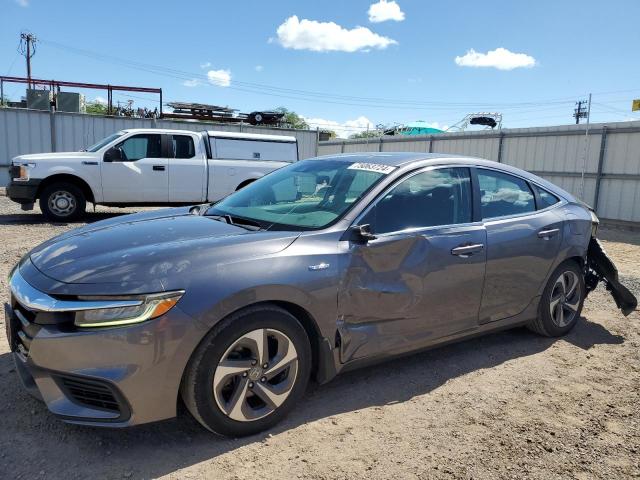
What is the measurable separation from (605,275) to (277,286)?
11.7ft

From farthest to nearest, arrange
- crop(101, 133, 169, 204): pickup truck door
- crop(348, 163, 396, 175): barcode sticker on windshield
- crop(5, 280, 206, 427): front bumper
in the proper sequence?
crop(101, 133, 169, 204): pickup truck door
crop(348, 163, 396, 175): barcode sticker on windshield
crop(5, 280, 206, 427): front bumper

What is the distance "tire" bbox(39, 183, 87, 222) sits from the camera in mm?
9758

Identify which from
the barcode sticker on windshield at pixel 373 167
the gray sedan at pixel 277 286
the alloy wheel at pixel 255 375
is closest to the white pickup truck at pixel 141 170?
the gray sedan at pixel 277 286

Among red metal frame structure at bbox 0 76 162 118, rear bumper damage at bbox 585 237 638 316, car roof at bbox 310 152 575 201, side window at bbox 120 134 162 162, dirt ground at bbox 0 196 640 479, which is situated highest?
red metal frame structure at bbox 0 76 162 118

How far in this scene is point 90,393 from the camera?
2.43 m

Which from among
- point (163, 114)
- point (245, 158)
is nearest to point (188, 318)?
point (245, 158)

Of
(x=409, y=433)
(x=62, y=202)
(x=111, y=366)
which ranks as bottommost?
(x=409, y=433)

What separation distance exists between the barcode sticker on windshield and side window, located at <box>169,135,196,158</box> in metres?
7.83

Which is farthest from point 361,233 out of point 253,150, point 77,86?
point 77,86

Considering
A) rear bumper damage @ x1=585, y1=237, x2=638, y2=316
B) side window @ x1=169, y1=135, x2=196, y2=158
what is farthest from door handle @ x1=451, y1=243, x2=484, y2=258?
side window @ x1=169, y1=135, x2=196, y2=158

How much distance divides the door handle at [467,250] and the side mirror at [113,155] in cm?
845

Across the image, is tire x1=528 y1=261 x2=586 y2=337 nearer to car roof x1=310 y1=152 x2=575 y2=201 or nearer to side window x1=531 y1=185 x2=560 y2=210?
side window x1=531 y1=185 x2=560 y2=210

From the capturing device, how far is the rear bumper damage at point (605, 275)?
4754mm

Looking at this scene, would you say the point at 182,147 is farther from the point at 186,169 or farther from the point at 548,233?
the point at 548,233
